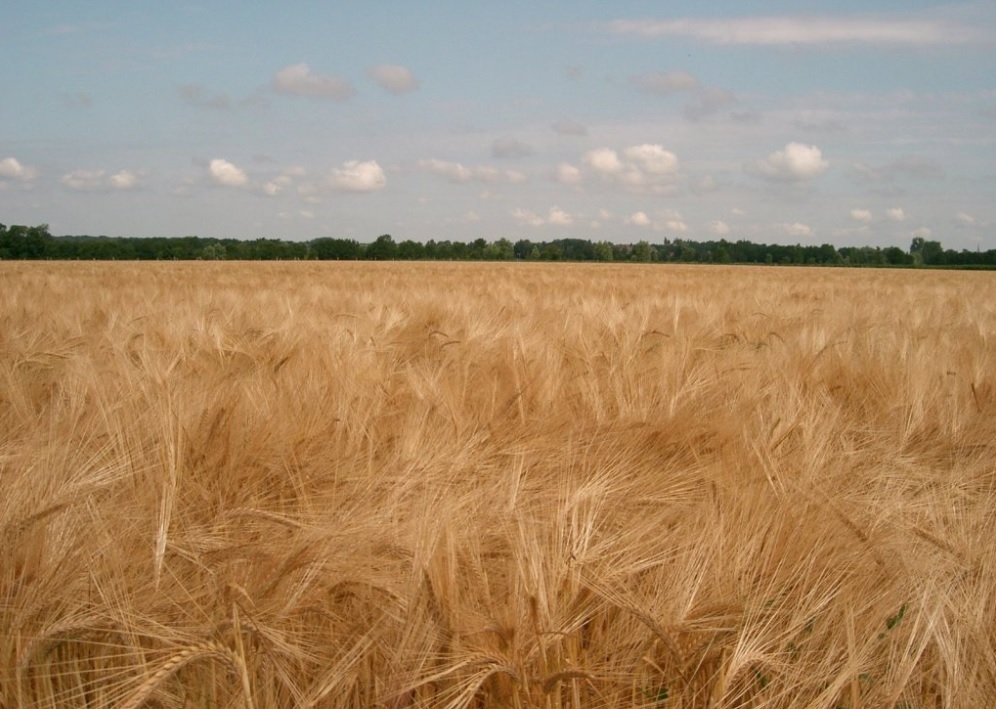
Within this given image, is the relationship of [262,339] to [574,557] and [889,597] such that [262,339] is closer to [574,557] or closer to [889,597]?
[574,557]

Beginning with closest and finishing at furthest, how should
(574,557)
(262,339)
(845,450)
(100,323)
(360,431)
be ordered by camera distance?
1. (574,557)
2. (360,431)
3. (845,450)
4. (262,339)
5. (100,323)

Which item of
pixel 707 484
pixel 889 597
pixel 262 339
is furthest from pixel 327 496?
pixel 262 339

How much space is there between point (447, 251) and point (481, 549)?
6617 cm

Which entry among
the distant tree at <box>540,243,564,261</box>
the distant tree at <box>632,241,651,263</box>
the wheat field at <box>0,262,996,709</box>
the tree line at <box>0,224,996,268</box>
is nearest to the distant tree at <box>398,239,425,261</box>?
the tree line at <box>0,224,996,268</box>

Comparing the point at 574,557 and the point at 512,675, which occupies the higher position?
the point at 574,557

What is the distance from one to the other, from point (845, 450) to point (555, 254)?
71.3 metres

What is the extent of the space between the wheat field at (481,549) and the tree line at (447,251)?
55.6 m

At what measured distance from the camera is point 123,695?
926mm

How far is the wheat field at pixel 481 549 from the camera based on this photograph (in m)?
1.03

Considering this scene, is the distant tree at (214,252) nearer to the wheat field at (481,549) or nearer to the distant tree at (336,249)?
the distant tree at (336,249)

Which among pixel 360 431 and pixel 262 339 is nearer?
pixel 360 431

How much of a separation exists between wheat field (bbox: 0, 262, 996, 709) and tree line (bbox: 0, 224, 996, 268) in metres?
55.6

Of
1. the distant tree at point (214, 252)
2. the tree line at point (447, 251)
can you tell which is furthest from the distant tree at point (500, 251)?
the distant tree at point (214, 252)

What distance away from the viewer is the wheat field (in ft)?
3.37
